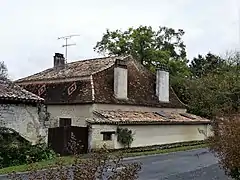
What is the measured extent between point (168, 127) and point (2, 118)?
15.0 m

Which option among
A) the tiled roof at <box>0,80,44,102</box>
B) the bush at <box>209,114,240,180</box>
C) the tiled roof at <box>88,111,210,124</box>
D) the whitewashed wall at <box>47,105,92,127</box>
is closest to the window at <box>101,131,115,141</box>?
the tiled roof at <box>88,111,210,124</box>

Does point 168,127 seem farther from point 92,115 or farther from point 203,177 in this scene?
point 203,177

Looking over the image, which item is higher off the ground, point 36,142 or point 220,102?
point 220,102

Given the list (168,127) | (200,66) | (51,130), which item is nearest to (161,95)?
(168,127)

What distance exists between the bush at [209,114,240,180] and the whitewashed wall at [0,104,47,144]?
1247 centimetres

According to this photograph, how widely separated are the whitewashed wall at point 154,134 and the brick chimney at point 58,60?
1090cm

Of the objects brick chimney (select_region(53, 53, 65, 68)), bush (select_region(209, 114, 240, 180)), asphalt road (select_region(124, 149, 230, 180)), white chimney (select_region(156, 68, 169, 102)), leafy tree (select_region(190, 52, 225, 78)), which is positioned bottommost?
asphalt road (select_region(124, 149, 230, 180))

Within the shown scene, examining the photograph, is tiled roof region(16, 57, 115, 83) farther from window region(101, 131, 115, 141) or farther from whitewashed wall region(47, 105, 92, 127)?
window region(101, 131, 115, 141)

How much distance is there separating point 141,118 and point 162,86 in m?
6.96

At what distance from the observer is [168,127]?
3284 centimetres

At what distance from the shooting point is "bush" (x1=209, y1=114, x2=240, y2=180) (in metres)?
11.0

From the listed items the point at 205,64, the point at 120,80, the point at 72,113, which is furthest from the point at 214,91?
the point at 205,64

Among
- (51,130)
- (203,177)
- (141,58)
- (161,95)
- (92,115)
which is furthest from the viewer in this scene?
(141,58)

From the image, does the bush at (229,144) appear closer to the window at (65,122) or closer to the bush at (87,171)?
the bush at (87,171)
